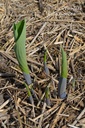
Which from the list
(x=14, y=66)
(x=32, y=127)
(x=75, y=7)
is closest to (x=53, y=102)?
(x=32, y=127)

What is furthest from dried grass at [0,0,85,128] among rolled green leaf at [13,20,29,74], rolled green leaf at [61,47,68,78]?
rolled green leaf at [13,20,29,74]

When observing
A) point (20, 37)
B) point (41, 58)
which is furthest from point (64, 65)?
point (41, 58)

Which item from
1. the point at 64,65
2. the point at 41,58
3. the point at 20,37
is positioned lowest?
the point at 41,58

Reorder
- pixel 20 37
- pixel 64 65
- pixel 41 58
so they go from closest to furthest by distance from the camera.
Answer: pixel 20 37
pixel 64 65
pixel 41 58

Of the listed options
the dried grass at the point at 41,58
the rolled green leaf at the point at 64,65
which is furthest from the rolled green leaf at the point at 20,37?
the dried grass at the point at 41,58

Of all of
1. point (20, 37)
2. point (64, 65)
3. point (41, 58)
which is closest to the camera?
point (20, 37)

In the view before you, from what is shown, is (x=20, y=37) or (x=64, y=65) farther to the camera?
(x=64, y=65)

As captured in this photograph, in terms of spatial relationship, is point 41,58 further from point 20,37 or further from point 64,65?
point 20,37

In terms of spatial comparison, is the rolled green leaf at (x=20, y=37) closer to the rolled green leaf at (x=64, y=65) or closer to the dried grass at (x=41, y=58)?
the rolled green leaf at (x=64, y=65)
